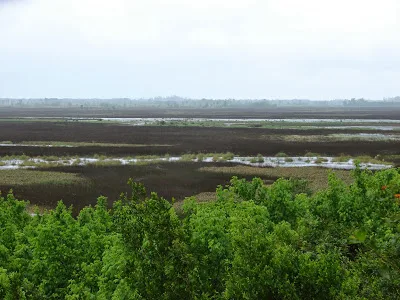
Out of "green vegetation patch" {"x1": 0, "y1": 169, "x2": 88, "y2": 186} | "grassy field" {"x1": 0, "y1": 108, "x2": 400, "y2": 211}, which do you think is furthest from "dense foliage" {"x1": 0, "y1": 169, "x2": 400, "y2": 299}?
"green vegetation patch" {"x1": 0, "y1": 169, "x2": 88, "y2": 186}

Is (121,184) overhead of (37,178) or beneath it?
beneath

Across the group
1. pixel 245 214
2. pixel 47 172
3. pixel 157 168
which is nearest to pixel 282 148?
pixel 157 168

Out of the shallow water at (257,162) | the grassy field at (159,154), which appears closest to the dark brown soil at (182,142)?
the grassy field at (159,154)

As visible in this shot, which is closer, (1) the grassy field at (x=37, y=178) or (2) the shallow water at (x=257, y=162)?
(1) the grassy field at (x=37, y=178)

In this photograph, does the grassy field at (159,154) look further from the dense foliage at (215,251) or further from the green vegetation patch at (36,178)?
the dense foliage at (215,251)

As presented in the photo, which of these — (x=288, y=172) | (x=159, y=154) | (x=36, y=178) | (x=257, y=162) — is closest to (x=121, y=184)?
(x=36, y=178)

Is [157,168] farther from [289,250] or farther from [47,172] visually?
[289,250]

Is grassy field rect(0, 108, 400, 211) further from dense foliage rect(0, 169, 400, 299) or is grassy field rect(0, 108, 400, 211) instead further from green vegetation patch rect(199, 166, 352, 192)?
dense foliage rect(0, 169, 400, 299)

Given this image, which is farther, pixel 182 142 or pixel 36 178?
pixel 182 142

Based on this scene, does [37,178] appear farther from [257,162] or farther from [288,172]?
[288,172]

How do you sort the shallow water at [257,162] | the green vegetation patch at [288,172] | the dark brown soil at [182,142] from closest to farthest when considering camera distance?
the green vegetation patch at [288,172], the shallow water at [257,162], the dark brown soil at [182,142]
